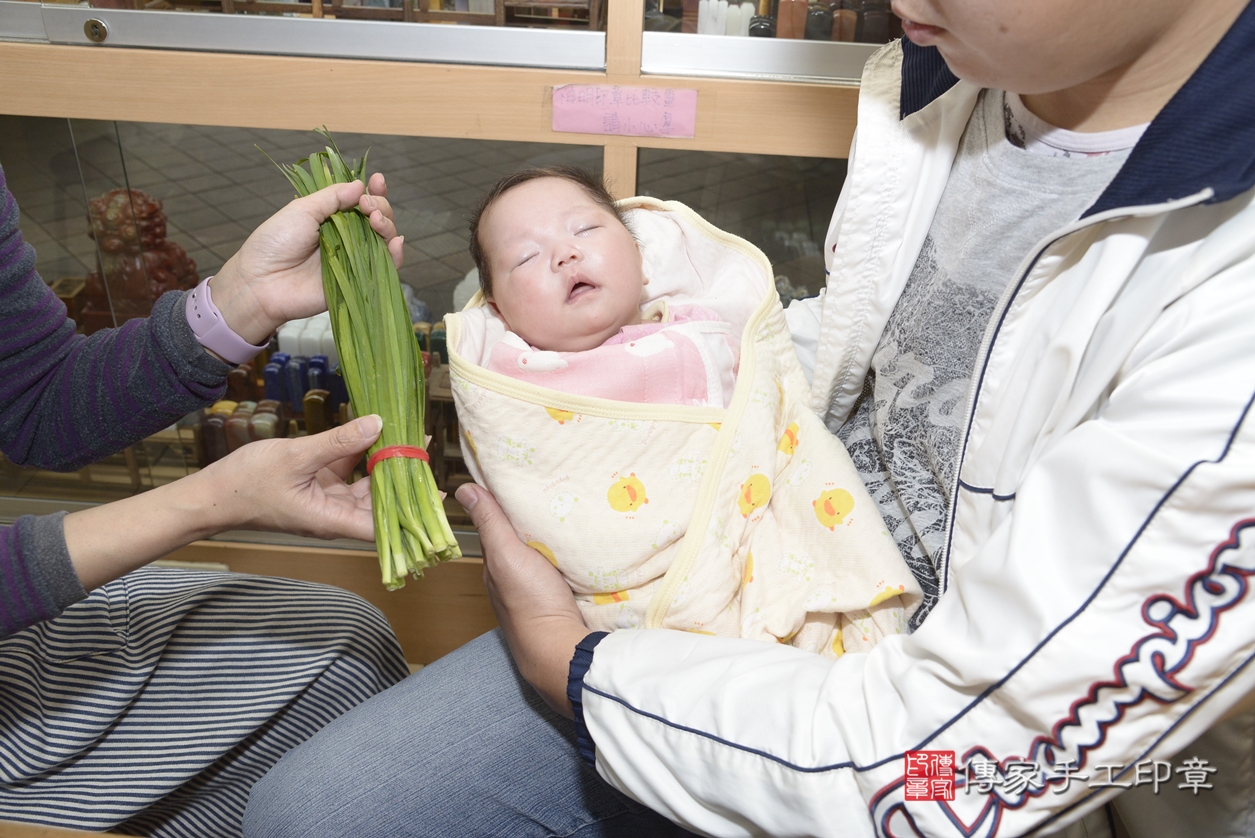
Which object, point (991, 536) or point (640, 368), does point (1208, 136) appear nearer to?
point (991, 536)

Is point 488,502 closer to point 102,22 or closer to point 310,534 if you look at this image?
point 310,534

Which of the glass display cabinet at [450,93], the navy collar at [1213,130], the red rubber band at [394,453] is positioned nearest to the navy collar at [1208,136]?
the navy collar at [1213,130]

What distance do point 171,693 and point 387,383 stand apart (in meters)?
0.57

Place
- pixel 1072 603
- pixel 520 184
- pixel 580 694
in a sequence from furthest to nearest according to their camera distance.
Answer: pixel 520 184 < pixel 580 694 < pixel 1072 603

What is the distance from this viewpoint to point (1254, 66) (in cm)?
71

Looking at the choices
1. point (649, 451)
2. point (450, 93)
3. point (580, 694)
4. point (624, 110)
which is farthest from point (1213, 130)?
point (450, 93)

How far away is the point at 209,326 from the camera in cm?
128

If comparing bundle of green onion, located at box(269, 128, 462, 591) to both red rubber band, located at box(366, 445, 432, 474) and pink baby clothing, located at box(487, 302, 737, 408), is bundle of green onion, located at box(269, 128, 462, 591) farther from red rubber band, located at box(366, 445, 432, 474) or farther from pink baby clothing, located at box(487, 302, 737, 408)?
pink baby clothing, located at box(487, 302, 737, 408)

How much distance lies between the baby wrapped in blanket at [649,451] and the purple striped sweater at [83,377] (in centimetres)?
43

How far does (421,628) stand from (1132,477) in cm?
185

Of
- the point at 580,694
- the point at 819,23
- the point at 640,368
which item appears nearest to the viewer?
the point at 580,694

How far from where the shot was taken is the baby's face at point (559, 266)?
4.19 ft

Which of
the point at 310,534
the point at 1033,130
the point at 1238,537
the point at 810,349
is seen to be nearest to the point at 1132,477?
the point at 1238,537

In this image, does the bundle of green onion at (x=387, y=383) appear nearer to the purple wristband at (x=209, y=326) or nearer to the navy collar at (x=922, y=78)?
the purple wristband at (x=209, y=326)
